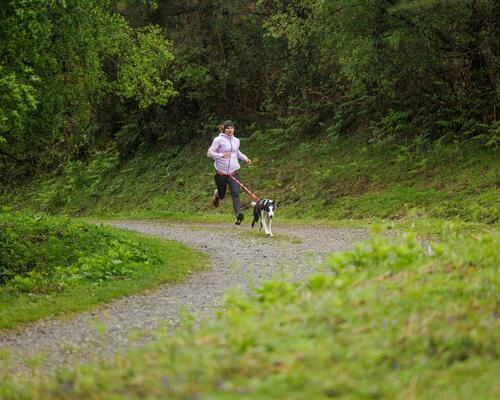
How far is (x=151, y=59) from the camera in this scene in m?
22.2

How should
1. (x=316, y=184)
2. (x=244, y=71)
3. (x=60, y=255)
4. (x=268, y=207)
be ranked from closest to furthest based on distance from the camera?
(x=60, y=255) < (x=268, y=207) < (x=316, y=184) < (x=244, y=71)

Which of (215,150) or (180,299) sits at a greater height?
(215,150)

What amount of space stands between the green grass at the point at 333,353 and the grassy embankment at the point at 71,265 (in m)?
4.28

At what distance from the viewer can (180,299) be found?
10711 millimetres

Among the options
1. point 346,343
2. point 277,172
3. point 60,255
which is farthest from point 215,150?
point 346,343

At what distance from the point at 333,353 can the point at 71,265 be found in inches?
412

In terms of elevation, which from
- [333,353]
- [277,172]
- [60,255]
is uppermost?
[277,172]

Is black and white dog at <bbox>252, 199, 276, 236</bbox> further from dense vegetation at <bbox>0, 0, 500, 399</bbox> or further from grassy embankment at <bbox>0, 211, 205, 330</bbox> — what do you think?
dense vegetation at <bbox>0, 0, 500, 399</bbox>

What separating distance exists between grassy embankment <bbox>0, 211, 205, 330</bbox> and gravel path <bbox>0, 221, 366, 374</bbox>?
0.39 meters

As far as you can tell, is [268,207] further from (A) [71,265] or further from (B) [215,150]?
(A) [71,265]

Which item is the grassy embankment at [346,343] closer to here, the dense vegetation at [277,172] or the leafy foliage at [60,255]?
the dense vegetation at [277,172]

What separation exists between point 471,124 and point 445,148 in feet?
4.17

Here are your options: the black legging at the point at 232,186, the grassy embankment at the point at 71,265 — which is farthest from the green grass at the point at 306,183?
the grassy embankment at the point at 71,265

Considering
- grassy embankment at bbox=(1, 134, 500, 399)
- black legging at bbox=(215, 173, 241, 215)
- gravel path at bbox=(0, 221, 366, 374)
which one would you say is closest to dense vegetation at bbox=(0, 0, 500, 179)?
black legging at bbox=(215, 173, 241, 215)
